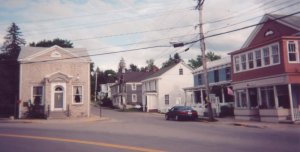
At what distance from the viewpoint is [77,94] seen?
35.6 metres

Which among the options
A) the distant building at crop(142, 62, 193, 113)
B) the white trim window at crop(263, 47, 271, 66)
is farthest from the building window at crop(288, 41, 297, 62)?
the distant building at crop(142, 62, 193, 113)

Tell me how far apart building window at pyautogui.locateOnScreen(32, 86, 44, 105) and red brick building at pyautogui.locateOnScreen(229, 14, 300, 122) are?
20.2 meters

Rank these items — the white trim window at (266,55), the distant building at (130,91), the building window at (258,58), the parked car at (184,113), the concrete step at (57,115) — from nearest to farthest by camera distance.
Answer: the white trim window at (266,55) < the building window at (258,58) < the parked car at (184,113) < the concrete step at (57,115) < the distant building at (130,91)

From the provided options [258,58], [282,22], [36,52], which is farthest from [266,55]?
[36,52]

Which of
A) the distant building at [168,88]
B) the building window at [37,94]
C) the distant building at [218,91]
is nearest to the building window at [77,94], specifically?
the building window at [37,94]

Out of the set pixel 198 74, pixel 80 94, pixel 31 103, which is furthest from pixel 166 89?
pixel 31 103

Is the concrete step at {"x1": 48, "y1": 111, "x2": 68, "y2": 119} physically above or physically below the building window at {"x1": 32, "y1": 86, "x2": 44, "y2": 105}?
below

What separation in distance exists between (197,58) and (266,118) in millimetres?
66431

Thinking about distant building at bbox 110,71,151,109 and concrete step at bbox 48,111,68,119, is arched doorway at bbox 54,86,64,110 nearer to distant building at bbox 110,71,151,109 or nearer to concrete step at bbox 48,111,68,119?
concrete step at bbox 48,111,68,119

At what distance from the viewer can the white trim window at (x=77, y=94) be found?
117ft

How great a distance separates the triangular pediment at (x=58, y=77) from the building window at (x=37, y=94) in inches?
69.2

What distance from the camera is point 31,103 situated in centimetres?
3400

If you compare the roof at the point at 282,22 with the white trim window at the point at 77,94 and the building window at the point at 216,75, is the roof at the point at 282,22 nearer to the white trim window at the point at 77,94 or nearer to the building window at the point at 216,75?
the building window at the point at 216,75

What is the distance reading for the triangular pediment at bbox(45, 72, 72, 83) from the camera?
3388 cm
